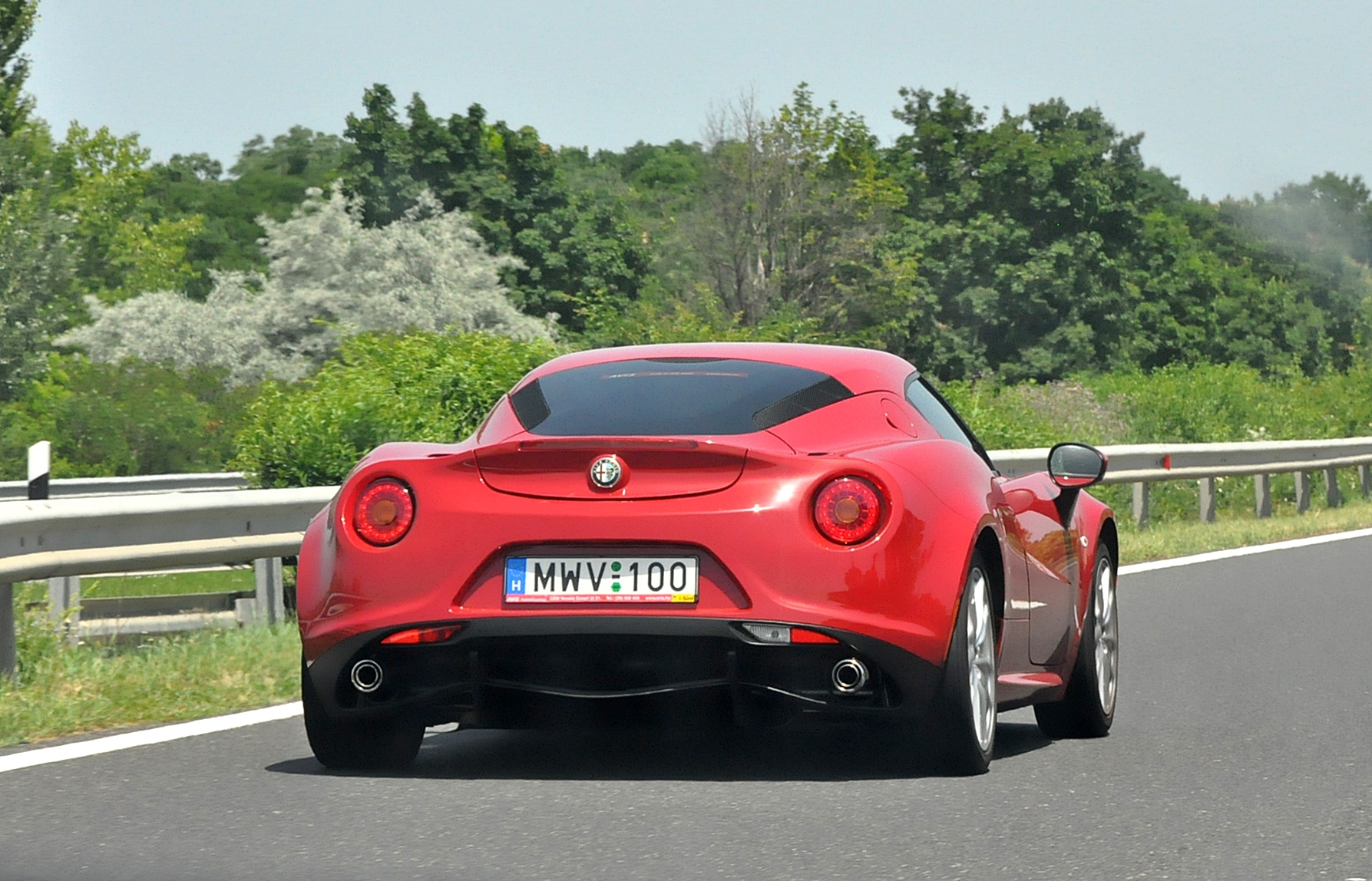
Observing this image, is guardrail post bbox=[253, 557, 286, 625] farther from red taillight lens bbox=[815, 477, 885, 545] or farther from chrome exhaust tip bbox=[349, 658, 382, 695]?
red taillight lens bbox=[815, 477, 885, 545]

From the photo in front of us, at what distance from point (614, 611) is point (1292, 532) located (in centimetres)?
1466

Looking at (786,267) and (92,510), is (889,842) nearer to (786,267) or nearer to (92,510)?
(92,510)

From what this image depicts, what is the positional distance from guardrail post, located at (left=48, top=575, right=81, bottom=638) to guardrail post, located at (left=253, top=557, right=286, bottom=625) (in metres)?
0.82

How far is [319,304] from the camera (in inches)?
1977

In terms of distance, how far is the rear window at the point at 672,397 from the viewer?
6395mm

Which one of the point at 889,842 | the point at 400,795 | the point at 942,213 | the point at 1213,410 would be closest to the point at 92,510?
the point at 400,795

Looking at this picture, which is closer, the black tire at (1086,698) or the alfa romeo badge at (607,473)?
the alfa romeo badge at (607,473)

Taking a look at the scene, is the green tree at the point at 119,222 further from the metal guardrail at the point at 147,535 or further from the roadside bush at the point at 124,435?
the metal guardrail at the point at 147,535

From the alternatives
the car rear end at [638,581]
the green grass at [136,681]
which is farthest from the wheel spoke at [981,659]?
the green grass at [136,681]

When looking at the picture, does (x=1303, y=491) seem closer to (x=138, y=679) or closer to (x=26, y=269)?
(x=138, y=679)

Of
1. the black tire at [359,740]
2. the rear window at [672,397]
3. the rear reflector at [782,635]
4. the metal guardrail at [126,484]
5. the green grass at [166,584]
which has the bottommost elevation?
the green grass at [166,584]

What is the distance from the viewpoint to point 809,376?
6746mm

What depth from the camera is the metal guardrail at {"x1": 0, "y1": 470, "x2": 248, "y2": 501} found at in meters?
22.0

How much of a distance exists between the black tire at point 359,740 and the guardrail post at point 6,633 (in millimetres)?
2095
